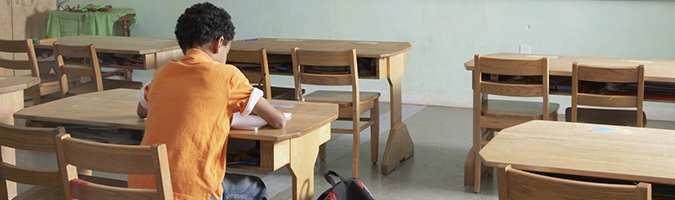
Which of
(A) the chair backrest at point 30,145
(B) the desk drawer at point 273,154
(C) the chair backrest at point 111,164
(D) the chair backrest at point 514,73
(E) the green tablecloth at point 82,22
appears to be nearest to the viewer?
(C) the chair backrest at point 111,164

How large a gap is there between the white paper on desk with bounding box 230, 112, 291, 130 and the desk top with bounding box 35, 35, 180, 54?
7.45ft

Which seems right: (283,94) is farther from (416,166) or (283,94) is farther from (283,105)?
(283,105)

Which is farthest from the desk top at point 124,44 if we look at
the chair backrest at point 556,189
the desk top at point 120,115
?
the chair backrest at point 556,189

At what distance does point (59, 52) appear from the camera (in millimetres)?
4500

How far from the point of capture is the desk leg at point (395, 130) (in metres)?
4.18

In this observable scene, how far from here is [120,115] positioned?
2.69 meters

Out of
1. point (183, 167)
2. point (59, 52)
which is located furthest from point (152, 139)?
point (59, 52)

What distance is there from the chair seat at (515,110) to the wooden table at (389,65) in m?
0.53

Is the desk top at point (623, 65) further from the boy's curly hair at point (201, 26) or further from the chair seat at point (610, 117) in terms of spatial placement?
the boy's curly hair at point (201, 26)

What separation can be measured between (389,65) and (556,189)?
244cm

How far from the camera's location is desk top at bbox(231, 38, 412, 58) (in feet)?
13.5

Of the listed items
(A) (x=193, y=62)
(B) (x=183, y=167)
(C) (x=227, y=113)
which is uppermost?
(A) (x=193, y=62)

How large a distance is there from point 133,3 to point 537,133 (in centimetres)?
571

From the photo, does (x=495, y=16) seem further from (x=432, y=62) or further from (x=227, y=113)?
(x=227, y=113)
